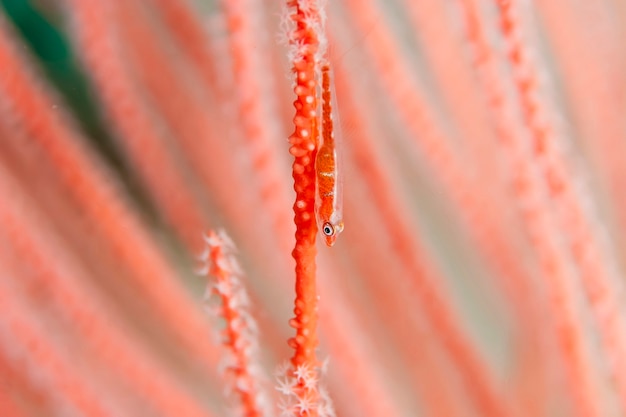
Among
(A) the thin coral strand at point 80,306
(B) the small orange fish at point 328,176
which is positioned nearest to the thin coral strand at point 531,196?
(B) the small orange fish at point 328,176

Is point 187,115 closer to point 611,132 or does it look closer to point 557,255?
point 557,255

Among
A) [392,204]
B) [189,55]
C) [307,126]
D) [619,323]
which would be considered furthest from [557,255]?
[189,55]

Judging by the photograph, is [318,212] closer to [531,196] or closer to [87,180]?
[531,196]

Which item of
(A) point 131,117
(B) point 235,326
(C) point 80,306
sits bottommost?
(B) point 235,326

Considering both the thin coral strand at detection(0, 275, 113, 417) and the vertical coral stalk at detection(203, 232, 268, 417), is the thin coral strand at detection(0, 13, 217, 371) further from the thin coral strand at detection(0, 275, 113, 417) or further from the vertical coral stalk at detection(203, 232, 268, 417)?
the vertical coral stalk at detection(203, 232, 268, 417)

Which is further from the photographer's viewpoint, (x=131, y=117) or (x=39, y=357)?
(x=131, y=117)

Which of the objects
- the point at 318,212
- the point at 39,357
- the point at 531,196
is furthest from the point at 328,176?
the point at 39,357
